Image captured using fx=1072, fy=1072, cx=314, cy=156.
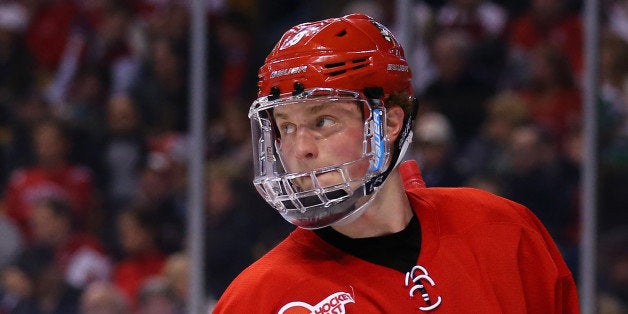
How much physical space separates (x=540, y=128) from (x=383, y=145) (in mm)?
1996

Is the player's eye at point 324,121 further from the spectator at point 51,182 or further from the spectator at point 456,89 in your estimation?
the spectator at point 51,182

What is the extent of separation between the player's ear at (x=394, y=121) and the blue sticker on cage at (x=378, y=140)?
0.04 m

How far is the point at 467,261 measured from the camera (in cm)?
164

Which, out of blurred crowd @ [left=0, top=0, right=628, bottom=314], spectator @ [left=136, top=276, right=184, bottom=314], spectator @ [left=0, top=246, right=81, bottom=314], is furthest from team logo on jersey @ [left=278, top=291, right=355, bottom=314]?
spectator @ [left=0, top=246, right=81, bottom=314]

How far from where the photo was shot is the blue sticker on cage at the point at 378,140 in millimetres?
1599

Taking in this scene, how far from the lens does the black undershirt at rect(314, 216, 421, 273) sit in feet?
5.28

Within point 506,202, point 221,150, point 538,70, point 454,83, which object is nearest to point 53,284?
point 221,150

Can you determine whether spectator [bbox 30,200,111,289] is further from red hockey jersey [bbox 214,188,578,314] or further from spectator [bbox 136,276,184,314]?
red hockey jersey [bbox 214,188,578,314]

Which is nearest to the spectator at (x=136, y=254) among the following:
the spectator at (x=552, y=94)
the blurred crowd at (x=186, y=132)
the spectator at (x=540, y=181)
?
the blurred crowd at (x=186, y=132)

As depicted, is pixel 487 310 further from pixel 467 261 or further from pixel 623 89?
pixel 623 89

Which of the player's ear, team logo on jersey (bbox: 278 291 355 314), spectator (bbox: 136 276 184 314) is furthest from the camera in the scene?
spectator (bbox: 136 276 184 314)

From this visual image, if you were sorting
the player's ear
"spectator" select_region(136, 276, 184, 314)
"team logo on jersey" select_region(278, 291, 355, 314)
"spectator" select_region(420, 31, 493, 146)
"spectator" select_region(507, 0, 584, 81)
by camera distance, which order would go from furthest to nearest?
"spectator" select_region(136, 276, 184, 314), "spectator" select_region(420, 31, 493, 146), "spectator" select_region(507, 0, 584, 81), the player's ear, "team logo on jersey" select_region(278, 291, 355, 314)

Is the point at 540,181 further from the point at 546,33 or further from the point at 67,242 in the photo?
the point at 67,242

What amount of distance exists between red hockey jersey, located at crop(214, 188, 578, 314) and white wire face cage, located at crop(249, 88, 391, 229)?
0.07 metres
